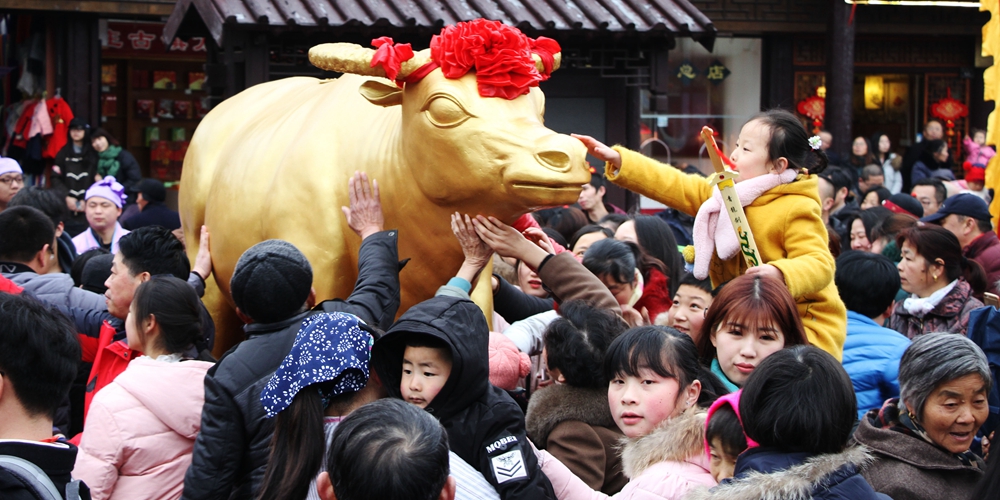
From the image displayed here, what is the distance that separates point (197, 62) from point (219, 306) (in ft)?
27.0

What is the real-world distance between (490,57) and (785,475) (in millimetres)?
1826

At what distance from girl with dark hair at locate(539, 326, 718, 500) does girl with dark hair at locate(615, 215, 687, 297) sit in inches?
79.8

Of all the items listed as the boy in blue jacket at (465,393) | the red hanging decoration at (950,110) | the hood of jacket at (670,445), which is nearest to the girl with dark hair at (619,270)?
the hood of jacket at (670,445)

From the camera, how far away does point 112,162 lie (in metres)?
10.1

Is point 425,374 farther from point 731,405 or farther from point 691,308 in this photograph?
point 691,308

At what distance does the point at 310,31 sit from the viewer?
6.97 m

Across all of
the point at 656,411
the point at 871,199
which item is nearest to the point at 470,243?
the point at 656,411

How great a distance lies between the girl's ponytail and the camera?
237 centimetres

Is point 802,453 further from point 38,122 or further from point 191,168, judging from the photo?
point 38,122

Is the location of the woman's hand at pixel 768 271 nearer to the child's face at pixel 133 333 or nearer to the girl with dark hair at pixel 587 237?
the girl with dark hair at pixel 587 237

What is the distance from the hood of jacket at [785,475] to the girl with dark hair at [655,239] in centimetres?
268

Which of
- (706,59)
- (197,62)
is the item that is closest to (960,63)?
(706,59)

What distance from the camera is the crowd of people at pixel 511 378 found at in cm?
219

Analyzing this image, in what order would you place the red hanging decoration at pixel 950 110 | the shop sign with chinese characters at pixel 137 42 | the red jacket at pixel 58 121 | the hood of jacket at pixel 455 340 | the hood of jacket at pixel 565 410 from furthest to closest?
the red hanging decoration at pixel 950 110
the shop sign with chinese characters at pixel 137 42
the red jacket at pixel 58 121
the hood of jacket at pixel 565 410
the hood of jacket at pixel 455 340
